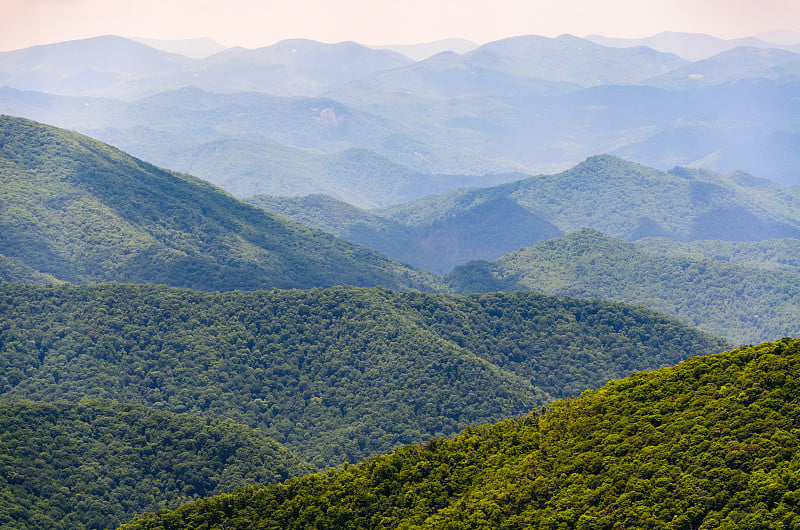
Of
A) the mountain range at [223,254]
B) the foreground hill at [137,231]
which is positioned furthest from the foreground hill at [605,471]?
the foreground hill at [137,231]

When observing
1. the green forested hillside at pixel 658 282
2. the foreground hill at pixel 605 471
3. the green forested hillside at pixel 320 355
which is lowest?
the green forested hillside at pixel 658 282

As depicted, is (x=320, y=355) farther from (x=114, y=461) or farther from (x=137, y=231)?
(x=137, y=231)

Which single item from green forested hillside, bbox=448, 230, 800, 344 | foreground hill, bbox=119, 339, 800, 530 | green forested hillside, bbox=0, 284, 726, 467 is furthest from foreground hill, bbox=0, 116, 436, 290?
foreground hill, bbox=119, 339, 800, 530

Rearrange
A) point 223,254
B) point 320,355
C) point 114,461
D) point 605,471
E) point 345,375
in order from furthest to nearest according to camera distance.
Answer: point 223,254
point 320,355
point 345,375
point 114,461
point 605,471

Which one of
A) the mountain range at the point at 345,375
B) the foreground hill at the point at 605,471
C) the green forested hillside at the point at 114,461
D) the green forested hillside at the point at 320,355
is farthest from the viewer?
the green forested hillside at the point at 320,355

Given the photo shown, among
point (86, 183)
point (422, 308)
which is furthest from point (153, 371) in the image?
point (86, 183)

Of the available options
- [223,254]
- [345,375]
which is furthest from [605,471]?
[223,254]

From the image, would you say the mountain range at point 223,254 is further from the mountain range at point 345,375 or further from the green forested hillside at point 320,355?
the green forested hillside at point 320,355
